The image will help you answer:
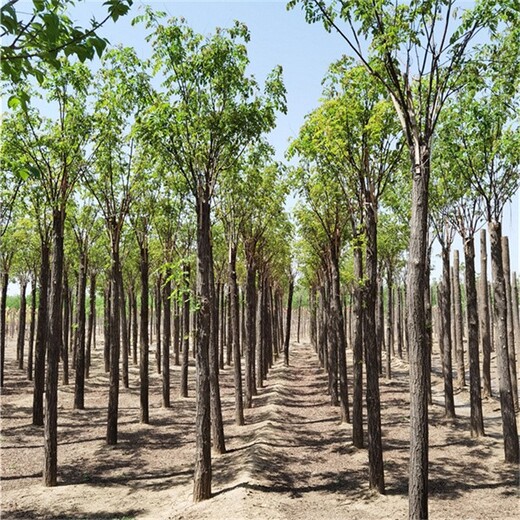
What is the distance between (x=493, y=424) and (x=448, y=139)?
9.60 m

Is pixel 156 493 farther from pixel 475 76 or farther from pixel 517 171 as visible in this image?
pixel 517 171

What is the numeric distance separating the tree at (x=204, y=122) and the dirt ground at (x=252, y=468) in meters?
1.52

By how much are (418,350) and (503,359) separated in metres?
6.95

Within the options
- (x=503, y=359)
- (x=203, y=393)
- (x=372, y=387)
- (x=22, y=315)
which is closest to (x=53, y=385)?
(x=203, y=393)

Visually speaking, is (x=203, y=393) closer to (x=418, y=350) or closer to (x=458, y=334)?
(x=418, y=350)

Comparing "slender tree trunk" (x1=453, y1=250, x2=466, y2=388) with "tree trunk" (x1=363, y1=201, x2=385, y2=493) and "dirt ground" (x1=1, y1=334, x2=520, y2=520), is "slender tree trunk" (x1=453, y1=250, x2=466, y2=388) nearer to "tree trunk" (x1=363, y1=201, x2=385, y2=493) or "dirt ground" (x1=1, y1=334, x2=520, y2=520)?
"dirt ground" (x1=1, y1=334, x2=520, y2=520)

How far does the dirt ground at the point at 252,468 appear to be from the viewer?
922cm

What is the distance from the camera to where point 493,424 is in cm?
1593

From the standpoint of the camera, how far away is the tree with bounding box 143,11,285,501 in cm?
961

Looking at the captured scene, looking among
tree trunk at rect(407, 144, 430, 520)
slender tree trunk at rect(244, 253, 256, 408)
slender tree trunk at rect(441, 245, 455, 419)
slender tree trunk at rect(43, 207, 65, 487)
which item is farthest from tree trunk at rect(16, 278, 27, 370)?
tree trunk at rect(407, 144, 430, 520)

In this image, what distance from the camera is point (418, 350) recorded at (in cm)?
650

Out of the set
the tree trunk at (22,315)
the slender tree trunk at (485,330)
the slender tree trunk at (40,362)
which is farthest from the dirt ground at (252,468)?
the tree trunk at (22,315)

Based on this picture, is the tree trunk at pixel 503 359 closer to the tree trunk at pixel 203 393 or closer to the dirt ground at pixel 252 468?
the dirt ground at pixel 252 468

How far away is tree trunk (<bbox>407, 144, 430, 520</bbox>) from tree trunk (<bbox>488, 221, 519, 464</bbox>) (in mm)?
6468
